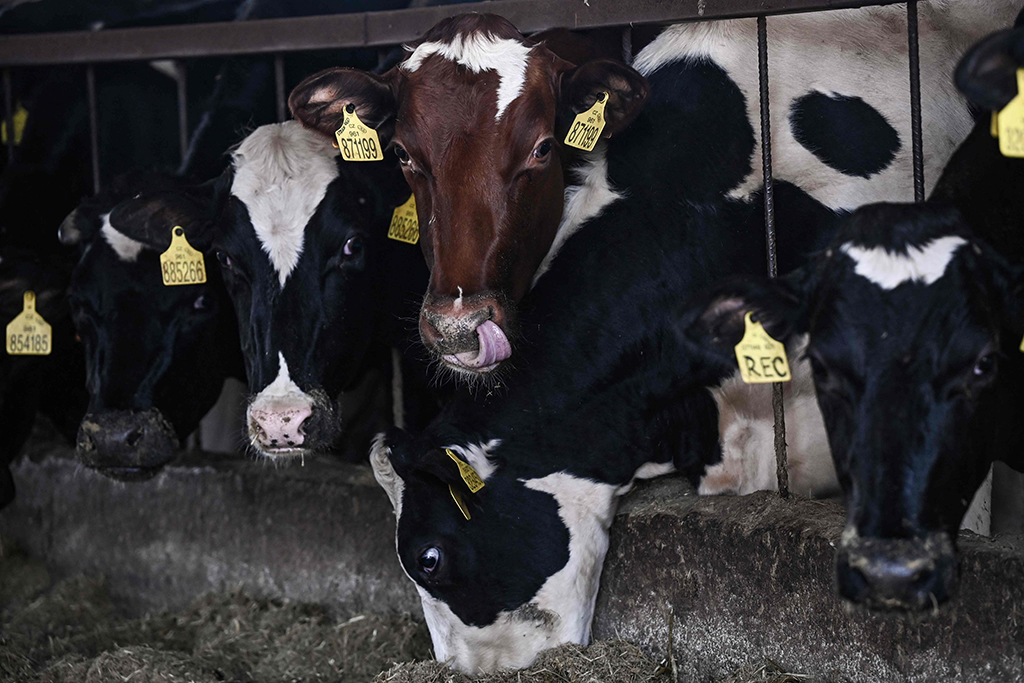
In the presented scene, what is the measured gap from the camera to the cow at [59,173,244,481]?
4059mm

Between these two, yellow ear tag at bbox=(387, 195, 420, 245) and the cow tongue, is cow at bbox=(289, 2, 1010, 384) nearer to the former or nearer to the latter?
the cow tongue

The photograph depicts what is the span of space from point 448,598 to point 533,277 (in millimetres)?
1084

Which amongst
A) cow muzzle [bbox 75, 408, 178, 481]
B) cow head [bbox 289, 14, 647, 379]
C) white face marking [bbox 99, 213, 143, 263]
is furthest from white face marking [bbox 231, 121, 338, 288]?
cow muzzle [bbox 75, 408, 178, 481]

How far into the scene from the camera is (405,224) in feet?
Answer: 13.0

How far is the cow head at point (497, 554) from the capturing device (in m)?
3.28

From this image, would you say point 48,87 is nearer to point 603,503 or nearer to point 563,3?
point 563,3

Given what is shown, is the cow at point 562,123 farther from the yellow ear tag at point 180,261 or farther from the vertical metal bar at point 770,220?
the yellow ear tag at point 180,261

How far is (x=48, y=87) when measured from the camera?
583cm

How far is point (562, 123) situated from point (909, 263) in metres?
1.40

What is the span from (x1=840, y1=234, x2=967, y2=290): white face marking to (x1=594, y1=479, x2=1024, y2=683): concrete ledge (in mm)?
815

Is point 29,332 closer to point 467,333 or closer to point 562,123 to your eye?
point 467,333

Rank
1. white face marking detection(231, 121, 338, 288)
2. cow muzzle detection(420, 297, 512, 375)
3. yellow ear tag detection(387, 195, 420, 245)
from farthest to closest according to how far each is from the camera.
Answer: yellow ear tag detection(387, 195, 420, 245)
white face marking detection(231, 121, 338, 288)
cow muzzle detection(420, 297, 512, 375)

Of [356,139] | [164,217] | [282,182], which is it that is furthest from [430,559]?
[164,217]

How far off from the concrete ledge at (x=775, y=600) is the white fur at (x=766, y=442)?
187mm
